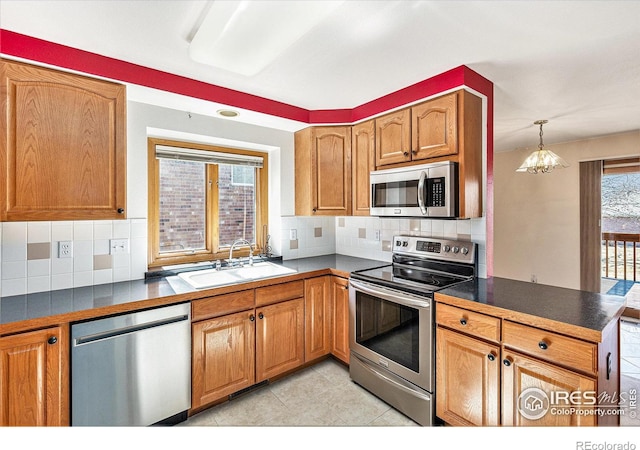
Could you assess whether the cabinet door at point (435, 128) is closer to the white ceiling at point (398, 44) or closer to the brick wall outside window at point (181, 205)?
the white ceiling at point (398, 44)

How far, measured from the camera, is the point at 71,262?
1923 mm

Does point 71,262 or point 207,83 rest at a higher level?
point 207,83

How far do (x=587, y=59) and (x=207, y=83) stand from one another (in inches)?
93.9

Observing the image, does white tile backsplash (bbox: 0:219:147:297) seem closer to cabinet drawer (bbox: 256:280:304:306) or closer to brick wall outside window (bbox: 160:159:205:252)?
brick wall outside window (bbox: 160:159:205:252)

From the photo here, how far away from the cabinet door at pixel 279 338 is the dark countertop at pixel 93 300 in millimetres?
228

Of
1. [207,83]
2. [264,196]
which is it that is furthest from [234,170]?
[207,83]

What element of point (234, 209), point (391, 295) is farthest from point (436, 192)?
point (234, 209)

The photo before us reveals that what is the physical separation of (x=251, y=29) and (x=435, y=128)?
52.2 inches

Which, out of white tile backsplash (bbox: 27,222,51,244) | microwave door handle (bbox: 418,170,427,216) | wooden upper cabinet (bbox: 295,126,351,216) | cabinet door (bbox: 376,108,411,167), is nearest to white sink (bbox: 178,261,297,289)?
wooden upper cabinet (bbox: 295,126,351,216)

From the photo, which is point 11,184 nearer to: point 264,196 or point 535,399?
point 264,196

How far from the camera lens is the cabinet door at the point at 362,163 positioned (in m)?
2.55

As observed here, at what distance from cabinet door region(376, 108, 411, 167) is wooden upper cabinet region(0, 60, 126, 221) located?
1788 millimetres

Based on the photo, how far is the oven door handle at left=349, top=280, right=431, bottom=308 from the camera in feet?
6.03

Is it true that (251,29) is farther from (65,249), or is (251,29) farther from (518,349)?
(518,349)
